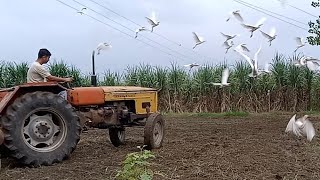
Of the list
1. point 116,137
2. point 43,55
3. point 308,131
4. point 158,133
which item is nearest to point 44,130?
point 43,55

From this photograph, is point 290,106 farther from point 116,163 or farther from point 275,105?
point 116,163

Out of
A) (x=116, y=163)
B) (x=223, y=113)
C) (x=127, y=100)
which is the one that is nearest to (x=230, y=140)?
(x=127, y=100)

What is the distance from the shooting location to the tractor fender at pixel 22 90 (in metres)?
7.16

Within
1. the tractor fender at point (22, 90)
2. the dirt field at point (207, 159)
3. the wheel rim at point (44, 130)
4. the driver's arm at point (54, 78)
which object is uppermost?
the driver's arm at point (54, 78)

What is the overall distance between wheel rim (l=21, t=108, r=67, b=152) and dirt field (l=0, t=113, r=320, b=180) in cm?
33

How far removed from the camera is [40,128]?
7461mm

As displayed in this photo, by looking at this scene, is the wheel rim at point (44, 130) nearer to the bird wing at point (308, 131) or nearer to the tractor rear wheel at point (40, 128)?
the tractor rear wheel at point (40, 128)

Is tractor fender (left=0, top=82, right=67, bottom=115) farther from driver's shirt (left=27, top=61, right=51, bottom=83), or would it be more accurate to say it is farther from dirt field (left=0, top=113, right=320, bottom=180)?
dirt field (left=0, top=113, right=320, bottom=180)

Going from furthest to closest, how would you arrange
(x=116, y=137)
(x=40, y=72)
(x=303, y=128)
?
(x=303, y=128) < (x=116, y=137) < (x=40, y=72)

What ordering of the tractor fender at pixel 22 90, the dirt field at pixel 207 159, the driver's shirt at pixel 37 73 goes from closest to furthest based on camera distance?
the dirt field at pixel 207 159 → the tractor fender at pixel 22 90 → the driver's shirt at pixel 37 73

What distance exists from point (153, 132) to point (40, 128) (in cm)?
194

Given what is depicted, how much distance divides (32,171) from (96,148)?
8.01 ft

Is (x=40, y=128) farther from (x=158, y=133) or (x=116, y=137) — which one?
(x=116, y=137)

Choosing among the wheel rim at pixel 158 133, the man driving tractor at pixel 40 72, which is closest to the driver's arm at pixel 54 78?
the man driving tractor at pixel 40 72
